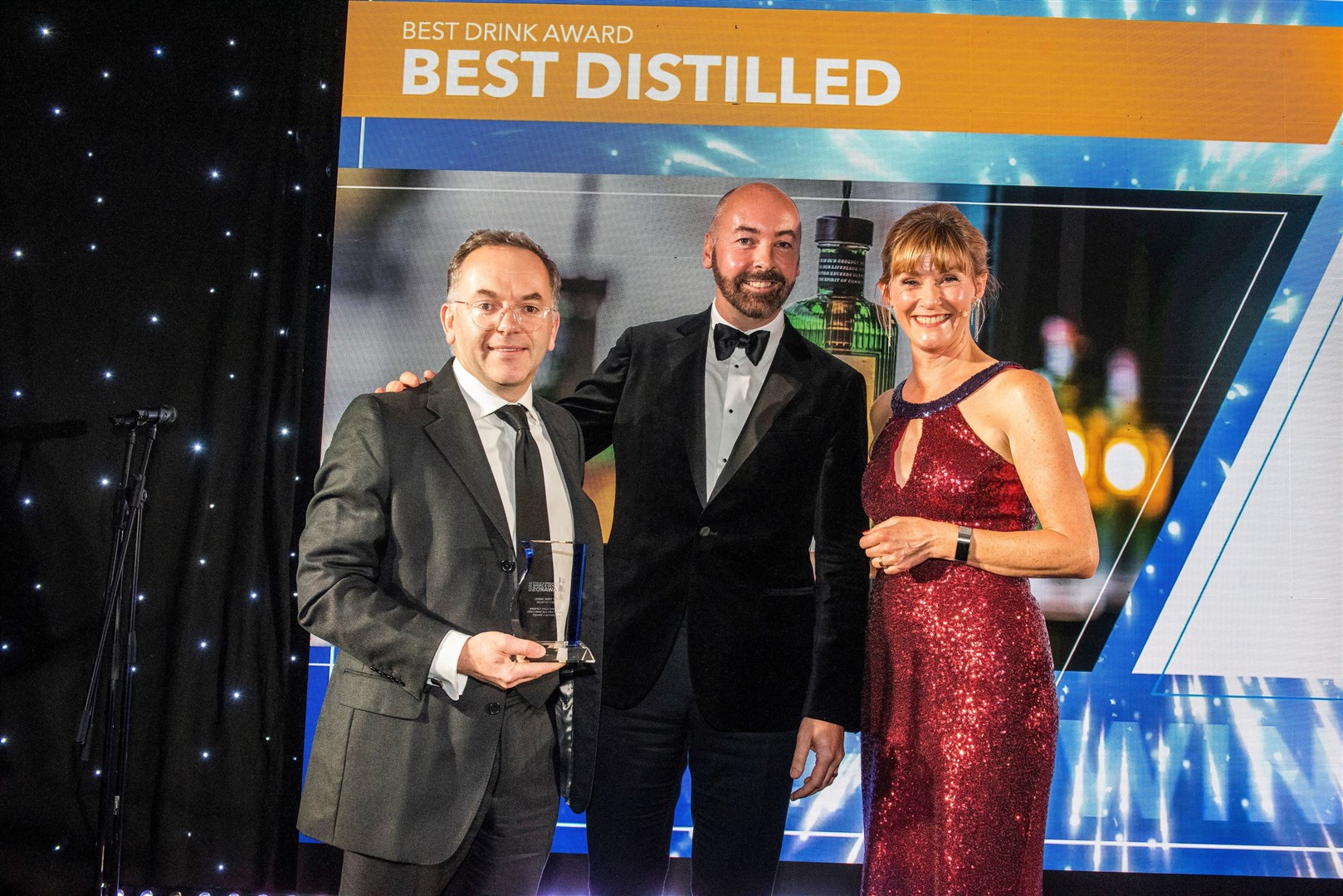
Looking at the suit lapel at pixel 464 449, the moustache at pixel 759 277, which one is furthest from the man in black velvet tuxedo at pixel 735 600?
the suit lapel at pixel 464 449

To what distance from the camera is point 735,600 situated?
239 cm

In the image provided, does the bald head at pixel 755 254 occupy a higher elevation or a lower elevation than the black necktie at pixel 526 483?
higher

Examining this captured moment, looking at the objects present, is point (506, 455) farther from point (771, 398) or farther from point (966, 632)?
point (966, 632)

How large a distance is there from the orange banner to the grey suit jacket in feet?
6.30

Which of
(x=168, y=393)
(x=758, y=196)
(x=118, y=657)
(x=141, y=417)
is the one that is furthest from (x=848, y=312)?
(x=118, y=657)

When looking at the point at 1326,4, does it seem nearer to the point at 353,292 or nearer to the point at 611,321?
the point at 611,321

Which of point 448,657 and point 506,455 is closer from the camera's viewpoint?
point 448,657

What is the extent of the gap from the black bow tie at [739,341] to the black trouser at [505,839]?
41.6 inches

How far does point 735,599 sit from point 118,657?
77.9 inches

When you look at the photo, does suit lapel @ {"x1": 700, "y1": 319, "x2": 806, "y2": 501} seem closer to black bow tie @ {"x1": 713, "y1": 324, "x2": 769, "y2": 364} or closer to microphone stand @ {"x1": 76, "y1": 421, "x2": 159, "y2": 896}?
black bow tie @ {"x1": 713, "y1": 324, "x2": 769, "y2": 364}

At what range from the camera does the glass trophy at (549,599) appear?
5.61 ft

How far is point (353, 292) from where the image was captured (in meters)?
3.41

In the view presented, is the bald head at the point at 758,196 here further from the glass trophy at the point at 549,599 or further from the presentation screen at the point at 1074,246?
the glass trophy at the point at 549,599

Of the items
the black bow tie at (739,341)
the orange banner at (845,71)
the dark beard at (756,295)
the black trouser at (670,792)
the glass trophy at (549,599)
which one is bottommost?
the black trouser at (670,792)
